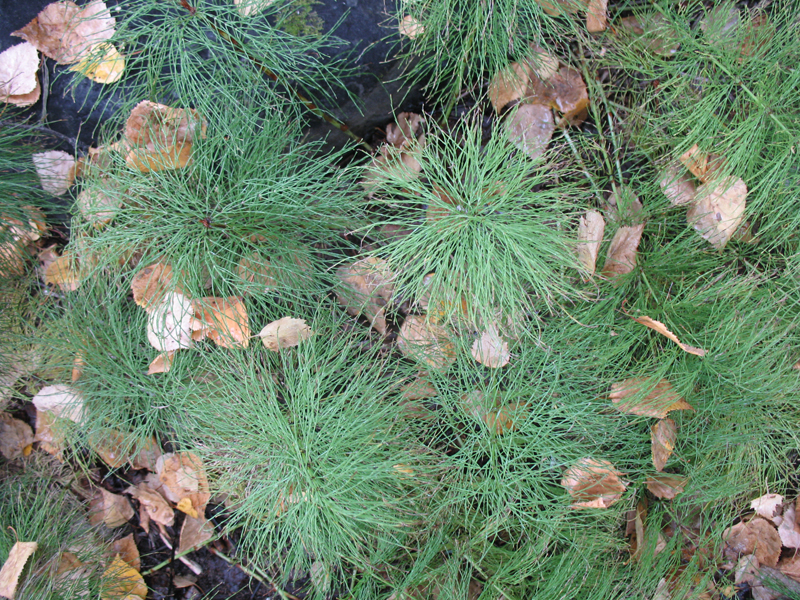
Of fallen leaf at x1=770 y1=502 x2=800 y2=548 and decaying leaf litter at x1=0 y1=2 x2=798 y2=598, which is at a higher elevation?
decaying leaf litter at x1=0 y1=2 x2=798 y2=598

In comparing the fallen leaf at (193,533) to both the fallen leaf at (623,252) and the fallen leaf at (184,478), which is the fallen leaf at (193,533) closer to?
the fallen leaf at (184,478)

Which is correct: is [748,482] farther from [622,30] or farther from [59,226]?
[59,226]

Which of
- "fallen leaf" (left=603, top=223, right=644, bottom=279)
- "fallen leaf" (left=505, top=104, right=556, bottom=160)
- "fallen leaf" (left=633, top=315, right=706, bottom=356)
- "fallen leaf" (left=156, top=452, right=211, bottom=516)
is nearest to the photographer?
"fallen leaf" (left=633, top=315, right=706, bottom=356)

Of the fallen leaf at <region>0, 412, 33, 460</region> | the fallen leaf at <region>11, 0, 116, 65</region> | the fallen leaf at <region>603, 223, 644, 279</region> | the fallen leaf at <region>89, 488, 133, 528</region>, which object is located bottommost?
the fallen leaf at <region>89, 488, 133, 528</region>

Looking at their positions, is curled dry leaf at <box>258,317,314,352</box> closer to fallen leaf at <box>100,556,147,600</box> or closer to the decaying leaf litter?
the decaying leaf litter

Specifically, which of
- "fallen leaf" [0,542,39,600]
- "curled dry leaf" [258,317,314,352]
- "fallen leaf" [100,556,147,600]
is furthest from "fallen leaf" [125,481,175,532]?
"curled dry leaf" [258,317,314,352]

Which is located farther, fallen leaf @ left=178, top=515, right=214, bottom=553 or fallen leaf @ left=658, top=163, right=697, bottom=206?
fallen leaf @ left=178, top=515, right=214, bottom=553

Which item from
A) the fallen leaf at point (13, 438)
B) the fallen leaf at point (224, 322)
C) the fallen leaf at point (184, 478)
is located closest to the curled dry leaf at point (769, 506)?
the fallen leaf at point (224, 322)

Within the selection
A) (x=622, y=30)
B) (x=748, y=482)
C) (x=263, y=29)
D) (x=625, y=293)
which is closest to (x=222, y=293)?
(x=263, y=29)

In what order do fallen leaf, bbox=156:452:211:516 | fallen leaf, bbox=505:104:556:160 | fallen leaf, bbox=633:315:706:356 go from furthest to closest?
fallen leaf, bbox=156:452:211:516, fallen leaf, bbox=505:104:556:160, fallen leaf, bbox=633:315:706:356
